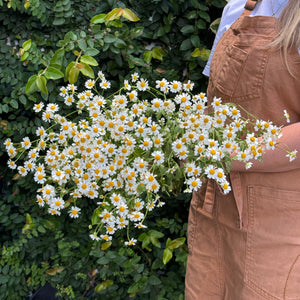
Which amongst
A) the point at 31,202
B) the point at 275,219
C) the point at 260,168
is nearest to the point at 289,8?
the point at 260,168

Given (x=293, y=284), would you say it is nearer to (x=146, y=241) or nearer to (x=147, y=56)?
(x=146, y=241)

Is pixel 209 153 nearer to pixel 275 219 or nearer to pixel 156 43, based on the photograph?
pixel 275 219

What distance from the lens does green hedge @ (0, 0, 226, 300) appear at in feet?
4.06

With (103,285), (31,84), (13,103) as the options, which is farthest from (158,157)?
(103,285)

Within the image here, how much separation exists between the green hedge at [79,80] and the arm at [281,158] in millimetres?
629

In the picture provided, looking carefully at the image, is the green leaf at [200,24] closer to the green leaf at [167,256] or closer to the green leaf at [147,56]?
the green leaf at [147,56]

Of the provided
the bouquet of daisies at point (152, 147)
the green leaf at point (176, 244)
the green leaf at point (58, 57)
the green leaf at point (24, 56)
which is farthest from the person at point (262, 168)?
Answer: the green leaf at point (24, 56)

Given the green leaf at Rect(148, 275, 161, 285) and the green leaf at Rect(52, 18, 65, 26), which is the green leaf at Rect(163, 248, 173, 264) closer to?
the green leaf at Rect(148, 275, 161, 285)

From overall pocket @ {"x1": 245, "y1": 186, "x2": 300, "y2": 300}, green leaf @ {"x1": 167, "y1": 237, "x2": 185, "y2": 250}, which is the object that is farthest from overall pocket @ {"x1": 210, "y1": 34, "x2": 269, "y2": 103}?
green leaf @ {"x1": 167, "y1": 237, "x2": 185, "y2": 250}

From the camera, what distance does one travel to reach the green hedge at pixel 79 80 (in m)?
1.24

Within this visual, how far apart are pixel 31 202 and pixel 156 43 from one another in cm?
99

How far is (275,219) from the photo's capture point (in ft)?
2.67

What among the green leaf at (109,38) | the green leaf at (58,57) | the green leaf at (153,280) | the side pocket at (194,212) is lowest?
the green leaf at (153,280)

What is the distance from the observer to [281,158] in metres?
0.75
